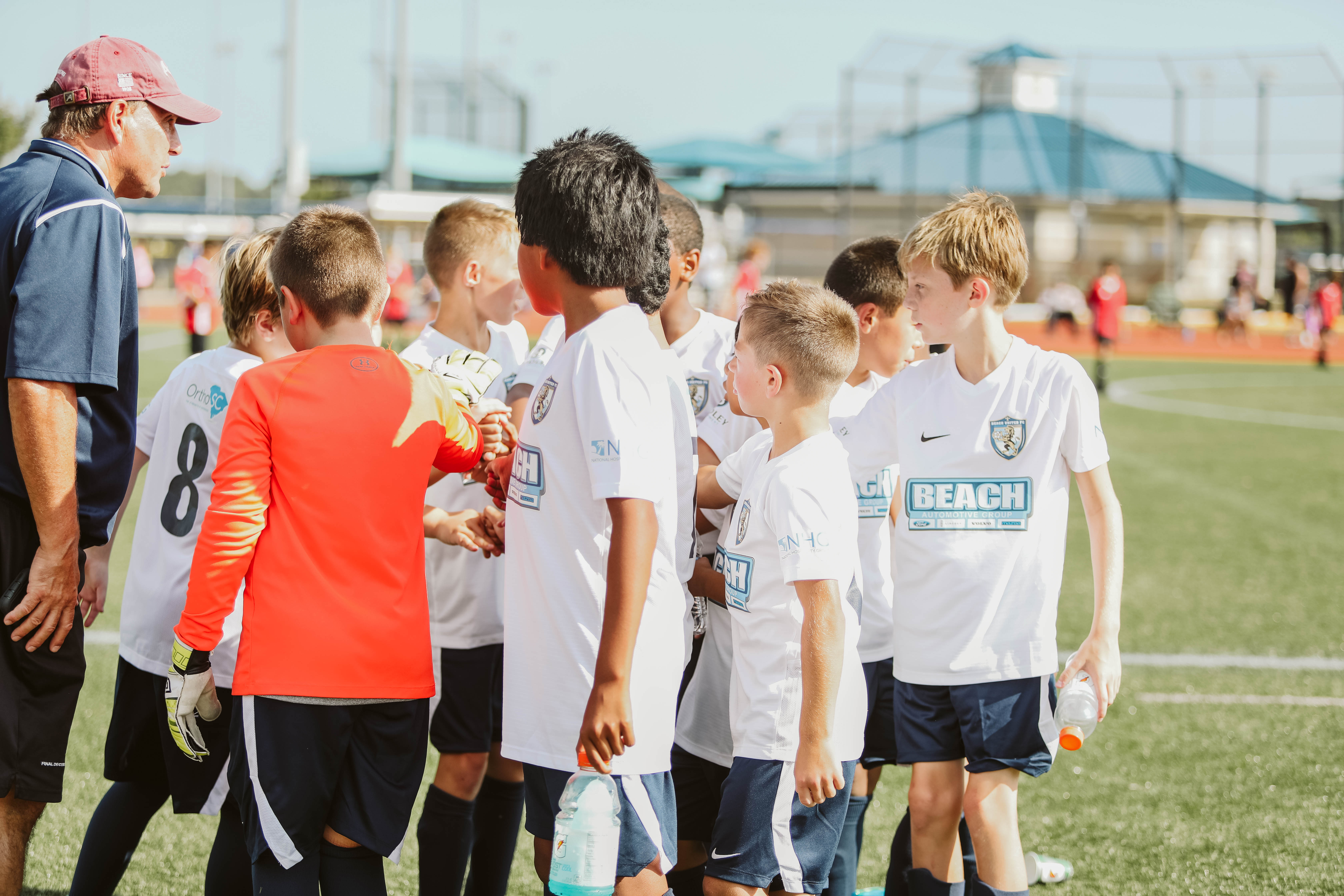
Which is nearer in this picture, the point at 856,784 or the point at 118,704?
the point at 118,704

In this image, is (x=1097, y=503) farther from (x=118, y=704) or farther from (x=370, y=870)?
(x=118, y=704)

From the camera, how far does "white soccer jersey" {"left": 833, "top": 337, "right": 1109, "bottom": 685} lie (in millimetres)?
2781

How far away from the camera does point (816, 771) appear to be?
2377 millimetres

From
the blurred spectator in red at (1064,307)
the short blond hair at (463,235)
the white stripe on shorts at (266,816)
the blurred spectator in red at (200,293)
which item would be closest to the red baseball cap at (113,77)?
the short blond hair at (463,235)

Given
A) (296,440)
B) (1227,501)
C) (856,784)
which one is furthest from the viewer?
(1227,501)

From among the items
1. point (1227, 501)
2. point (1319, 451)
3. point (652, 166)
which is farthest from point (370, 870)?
point (1319, 451)

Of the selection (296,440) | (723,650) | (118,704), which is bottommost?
(118,704)

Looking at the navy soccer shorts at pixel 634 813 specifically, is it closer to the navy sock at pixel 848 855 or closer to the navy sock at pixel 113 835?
the navy sock at pixel 848 855

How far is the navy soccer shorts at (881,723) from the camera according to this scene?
125 inches

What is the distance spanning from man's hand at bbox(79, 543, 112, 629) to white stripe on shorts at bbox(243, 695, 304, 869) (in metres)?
0.86

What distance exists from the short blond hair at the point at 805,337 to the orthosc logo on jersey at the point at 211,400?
1.37 meters

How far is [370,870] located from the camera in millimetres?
2482

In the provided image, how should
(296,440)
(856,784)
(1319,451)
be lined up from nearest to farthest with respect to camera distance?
(296,440) < (856,784) < (1319,451)

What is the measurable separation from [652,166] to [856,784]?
6.08ft
